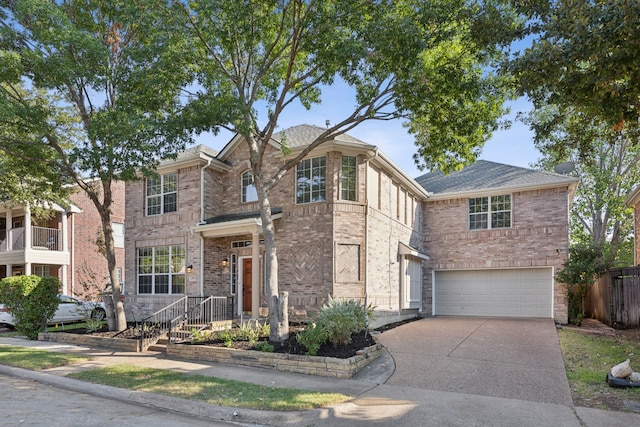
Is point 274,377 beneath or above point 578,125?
beneath

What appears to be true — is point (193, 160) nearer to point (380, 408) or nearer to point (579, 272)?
point (380, 408)

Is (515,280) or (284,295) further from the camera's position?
(515,280)

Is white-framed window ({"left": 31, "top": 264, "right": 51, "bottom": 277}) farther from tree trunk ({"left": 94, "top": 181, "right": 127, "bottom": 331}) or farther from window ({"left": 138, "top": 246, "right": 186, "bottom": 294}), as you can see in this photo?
tree trunk ({"left": 94, "top": 181, "right": 127, "bottom": 331})

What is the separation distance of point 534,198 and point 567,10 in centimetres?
1251

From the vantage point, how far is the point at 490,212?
1920cm

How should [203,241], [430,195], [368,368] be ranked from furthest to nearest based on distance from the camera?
1. [430,195]
2. [203,241]
3. [368,368]

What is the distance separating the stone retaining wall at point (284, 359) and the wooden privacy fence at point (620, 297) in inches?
374

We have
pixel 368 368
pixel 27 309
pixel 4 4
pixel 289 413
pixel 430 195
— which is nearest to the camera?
pixel 289 413

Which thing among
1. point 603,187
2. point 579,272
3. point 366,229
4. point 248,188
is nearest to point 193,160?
point 248,188

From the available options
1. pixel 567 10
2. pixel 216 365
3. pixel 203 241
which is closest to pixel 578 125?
pixel 567 10

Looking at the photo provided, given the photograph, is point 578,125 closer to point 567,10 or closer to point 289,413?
point 567,10

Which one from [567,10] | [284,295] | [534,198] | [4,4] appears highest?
[4,4]

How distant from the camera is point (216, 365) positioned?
991 centimetres

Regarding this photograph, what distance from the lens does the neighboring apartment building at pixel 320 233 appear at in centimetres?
1452
